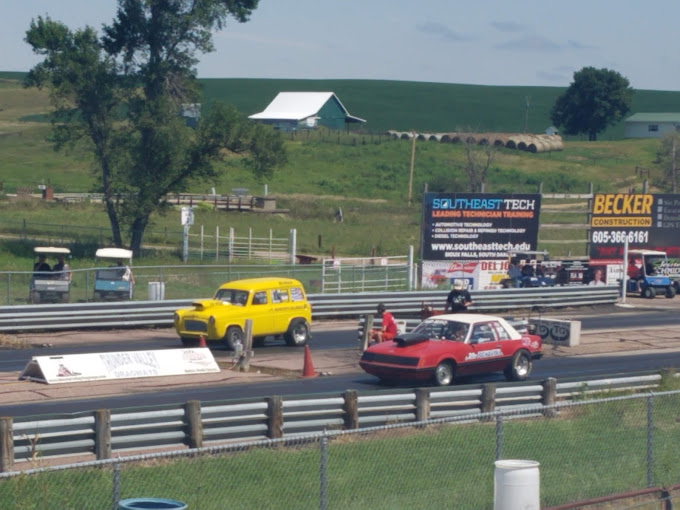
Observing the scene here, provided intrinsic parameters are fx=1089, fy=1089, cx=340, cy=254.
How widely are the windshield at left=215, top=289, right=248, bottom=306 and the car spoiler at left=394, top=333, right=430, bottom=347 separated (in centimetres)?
586

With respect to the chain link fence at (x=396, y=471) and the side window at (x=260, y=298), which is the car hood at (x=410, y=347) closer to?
the side window at (x=260, y=298)

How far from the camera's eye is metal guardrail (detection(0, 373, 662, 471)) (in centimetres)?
1193

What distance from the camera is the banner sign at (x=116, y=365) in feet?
66.3

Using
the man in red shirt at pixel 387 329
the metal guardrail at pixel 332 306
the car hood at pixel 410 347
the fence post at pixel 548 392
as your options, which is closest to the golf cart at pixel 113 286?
the metal guardrail at pixel 332 306

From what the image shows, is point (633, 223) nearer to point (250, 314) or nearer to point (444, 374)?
point (250, 314)

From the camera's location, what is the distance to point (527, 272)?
39.8 metres

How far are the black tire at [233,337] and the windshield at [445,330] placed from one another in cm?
529

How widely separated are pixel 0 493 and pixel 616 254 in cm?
3731

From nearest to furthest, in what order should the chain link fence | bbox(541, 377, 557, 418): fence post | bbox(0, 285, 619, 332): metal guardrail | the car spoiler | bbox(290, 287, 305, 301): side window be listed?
the chain link fence < bbox(541, 377, 557, 418): fence post < the car spoiler < bbox(290, 287, 305, 301): side window < bbox(0, 285, 619, 332): metal guardrail

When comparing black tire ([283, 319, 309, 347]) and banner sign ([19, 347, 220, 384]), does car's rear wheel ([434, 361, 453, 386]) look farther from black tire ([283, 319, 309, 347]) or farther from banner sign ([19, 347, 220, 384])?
black tire ([283, 319, 309, 347])

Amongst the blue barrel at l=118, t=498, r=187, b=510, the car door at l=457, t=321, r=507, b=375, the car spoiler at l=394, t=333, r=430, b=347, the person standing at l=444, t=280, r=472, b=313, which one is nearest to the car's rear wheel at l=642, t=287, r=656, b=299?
the person standing at l=444, t=280, r=472, b=313

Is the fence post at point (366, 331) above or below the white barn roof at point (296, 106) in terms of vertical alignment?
below

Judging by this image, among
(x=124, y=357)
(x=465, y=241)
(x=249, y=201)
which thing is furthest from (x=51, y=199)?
(x=124, y=357)

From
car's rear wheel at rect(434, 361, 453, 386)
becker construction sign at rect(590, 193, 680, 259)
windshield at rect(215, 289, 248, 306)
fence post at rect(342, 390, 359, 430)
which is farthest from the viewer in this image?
becker construction sign at rect(590, 193, 680, 259)
